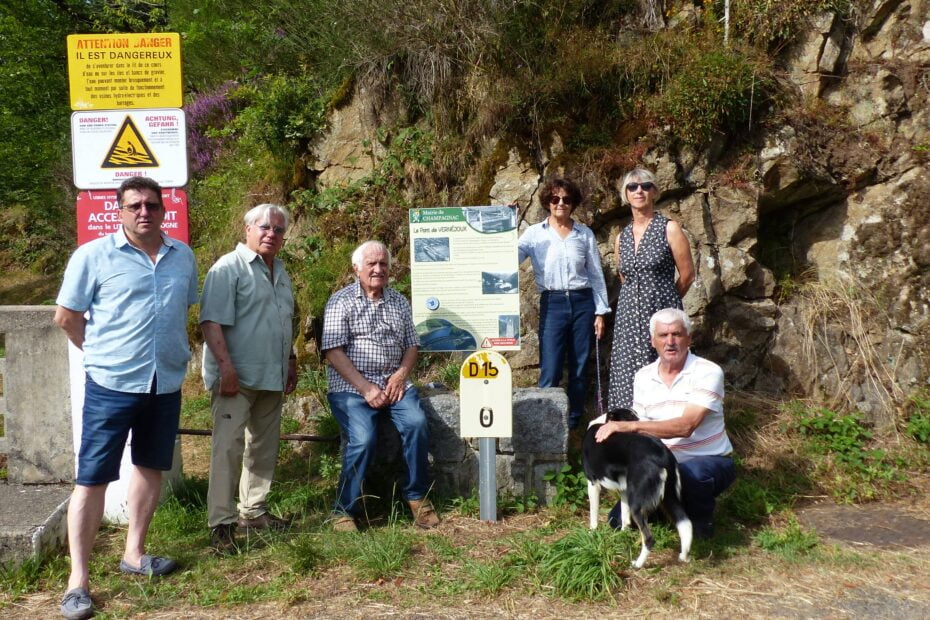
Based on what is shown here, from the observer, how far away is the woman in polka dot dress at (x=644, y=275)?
4.74 metres

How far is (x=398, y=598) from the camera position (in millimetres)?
3588

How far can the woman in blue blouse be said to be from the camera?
5.13m

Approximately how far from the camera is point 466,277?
191 inches

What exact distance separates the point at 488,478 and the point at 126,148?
3.06 meters

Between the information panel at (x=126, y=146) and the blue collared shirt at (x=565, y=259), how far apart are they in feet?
7.72

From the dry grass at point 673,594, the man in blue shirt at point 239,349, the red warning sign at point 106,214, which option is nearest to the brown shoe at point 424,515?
the dry grass at point 673,594

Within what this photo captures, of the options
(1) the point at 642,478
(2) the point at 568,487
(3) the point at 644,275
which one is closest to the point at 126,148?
(3) the point at 644,275

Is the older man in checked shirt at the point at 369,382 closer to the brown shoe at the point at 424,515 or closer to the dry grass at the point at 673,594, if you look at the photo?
the brown shoe at the point at 424,515

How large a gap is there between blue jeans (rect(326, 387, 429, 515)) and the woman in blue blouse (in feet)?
3.76

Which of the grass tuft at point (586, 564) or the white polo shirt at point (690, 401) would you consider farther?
the white polo shirt at point (690, 401)

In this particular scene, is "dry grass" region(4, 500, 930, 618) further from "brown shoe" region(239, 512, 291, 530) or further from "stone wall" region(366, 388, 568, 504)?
"stone wall" region(366, 388, 568, 504)

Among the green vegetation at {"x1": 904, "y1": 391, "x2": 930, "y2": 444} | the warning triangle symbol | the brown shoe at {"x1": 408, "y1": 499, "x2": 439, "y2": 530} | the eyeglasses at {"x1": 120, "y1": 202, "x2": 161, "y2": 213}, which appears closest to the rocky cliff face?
the green vegetation at {"x1": 904, "y1": 391, "x2": 930, "y2": 444}

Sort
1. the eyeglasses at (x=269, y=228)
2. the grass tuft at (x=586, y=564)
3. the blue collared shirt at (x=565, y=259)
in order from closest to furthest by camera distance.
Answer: the grass tuft at (x=586, y=564) → the eyeglasses at (x=269, y=228) → the blue collared shirt at (x=565, y=259)

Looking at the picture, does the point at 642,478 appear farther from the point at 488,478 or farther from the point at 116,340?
the point at 116,340
